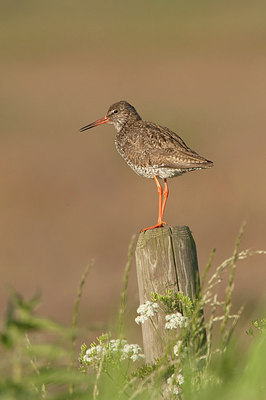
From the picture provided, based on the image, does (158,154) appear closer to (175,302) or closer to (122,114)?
(122,114)

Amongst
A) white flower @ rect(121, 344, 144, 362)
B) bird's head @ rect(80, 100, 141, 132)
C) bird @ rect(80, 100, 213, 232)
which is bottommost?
white flower @ rect(121, 344, 144, 362)

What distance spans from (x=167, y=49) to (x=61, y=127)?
61.9ft

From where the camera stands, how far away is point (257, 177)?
71.3ft

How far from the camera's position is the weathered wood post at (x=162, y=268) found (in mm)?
5008

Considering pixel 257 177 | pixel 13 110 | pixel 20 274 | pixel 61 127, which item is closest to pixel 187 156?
pixel 20 274

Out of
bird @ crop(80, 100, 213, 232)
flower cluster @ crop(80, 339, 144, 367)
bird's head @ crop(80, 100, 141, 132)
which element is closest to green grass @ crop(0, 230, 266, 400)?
flower cluster @ crop(80, 339, 144, 367)

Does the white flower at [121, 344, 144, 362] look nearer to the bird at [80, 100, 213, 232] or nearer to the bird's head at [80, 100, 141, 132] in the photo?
the bird at [80, 100, 213, 232]

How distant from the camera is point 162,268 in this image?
199 inches

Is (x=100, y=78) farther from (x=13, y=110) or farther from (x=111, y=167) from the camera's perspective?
(x=111, y=167)

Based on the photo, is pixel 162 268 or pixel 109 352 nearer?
pixel 109 352

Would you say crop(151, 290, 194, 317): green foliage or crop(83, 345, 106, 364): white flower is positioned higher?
crop(151, 290, 194, 317): green foliage

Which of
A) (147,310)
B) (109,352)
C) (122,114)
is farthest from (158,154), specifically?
(109,352)

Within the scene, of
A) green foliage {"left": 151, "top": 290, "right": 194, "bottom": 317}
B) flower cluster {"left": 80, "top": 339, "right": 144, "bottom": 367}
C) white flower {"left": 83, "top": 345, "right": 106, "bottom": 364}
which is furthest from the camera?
green foliage {"left": 151, "top": 290, "right": 194, "bottom": 317}

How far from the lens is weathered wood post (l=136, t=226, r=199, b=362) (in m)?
5.01
